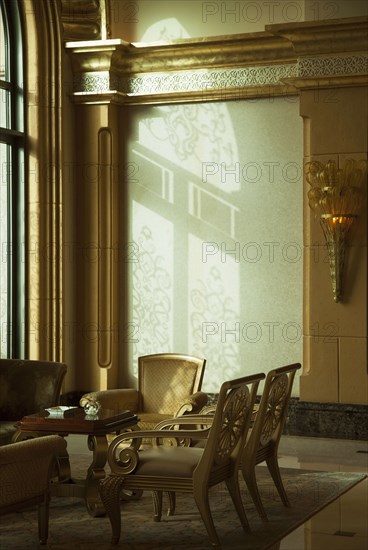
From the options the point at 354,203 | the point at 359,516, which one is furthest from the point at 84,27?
the point at 359,516

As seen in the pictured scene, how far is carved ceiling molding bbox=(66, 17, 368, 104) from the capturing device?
793cm

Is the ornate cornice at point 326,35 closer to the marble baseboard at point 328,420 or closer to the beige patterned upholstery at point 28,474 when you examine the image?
the marble baseboard at point 328,420

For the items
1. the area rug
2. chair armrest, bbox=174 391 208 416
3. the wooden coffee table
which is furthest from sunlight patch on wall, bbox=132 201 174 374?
the wooden coffee table

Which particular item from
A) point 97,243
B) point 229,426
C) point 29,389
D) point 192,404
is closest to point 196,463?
point 229,426

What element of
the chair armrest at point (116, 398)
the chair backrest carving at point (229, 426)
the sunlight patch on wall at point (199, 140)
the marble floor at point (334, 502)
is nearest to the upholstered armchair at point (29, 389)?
the chair armrest at point (116, 398)

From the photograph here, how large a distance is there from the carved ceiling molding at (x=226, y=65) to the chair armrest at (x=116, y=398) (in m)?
3.18

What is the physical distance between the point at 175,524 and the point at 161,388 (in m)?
2.04

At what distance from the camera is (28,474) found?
4.54 m

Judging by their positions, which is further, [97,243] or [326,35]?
[97,243]

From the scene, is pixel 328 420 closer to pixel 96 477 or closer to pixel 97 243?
pixel 97 243

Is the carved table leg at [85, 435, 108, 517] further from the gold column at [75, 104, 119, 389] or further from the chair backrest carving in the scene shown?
the gold column at [75, 104, 119, 389]

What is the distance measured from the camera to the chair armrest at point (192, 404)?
654 cm

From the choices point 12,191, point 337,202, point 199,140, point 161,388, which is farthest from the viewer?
point 199,140

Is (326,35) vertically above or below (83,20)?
below
